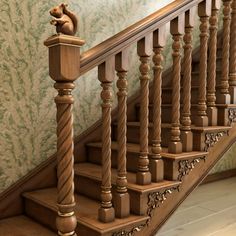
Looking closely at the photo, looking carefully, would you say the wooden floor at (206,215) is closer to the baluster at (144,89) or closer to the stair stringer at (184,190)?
the stair stringer at (184,190)

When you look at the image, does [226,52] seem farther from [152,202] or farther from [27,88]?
[27,88]

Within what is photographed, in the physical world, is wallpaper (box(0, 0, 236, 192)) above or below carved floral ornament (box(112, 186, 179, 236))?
above

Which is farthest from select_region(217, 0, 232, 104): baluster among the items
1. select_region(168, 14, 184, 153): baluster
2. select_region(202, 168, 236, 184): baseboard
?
select_region(202, 168, 236, 184): baseboard

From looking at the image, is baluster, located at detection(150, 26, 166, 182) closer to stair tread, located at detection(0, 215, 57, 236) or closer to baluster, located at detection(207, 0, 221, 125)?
baluster, located at detection(207, 0, 221, 125)

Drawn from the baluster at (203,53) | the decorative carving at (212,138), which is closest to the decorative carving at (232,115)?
the decorative carving at (212,138)

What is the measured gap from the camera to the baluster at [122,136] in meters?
1.63

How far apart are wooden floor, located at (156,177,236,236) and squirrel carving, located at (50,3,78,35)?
6.44 ft

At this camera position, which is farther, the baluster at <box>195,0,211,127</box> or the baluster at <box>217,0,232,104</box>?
the baluster at <box>217,0,232,104</box>

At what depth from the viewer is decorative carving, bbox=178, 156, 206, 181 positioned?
1.93 metres

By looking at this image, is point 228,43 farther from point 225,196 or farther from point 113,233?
point 225,196

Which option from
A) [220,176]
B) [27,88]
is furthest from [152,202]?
[220,176]

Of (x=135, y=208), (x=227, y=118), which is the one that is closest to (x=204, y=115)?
(x=227, y=118)

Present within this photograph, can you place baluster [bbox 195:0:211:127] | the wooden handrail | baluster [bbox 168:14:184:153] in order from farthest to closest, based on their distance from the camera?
1. baluster [bbox 195:0:211:127]
2. baluster [bbox 168:14:184:153]
3. the wooden handrail

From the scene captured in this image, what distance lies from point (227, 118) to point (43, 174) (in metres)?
1.38
